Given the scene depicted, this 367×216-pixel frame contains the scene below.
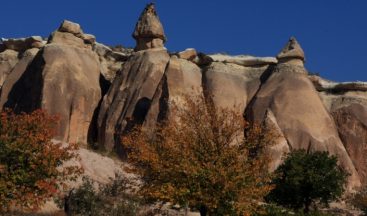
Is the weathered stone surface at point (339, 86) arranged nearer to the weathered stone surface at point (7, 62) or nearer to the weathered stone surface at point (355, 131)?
the weathered stone surface at point (355, 131)

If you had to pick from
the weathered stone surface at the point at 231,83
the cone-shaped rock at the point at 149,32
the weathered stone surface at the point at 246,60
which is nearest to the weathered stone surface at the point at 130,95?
the cone-shaped rock at the point at 149,32

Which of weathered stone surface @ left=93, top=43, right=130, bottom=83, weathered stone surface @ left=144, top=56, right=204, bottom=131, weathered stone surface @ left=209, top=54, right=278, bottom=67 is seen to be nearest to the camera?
weathered stone surface @ left=144, top=56, right=204, bottom=131

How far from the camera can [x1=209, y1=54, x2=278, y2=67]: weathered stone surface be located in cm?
4369

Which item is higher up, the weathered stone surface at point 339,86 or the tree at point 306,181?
the weathered stone surface at point 339,86

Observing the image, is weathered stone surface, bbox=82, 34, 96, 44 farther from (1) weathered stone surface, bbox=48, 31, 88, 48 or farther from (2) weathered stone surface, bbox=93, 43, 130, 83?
(2) weathered stone surface, bbox=93, 43, 130, 83

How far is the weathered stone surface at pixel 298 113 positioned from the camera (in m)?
37.6

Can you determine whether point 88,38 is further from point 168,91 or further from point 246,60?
point 246,60

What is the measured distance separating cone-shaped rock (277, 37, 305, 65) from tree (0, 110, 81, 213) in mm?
25489

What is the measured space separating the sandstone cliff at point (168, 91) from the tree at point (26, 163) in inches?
738

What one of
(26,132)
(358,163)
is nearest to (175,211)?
(26,132)

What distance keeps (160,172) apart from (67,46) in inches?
1044

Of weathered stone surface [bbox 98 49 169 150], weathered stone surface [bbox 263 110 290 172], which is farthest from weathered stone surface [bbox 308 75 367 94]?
weathered stone surface [bbox 98 49 169 150]

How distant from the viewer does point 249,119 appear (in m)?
39.8

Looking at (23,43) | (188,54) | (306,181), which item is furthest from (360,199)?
(23,43)
